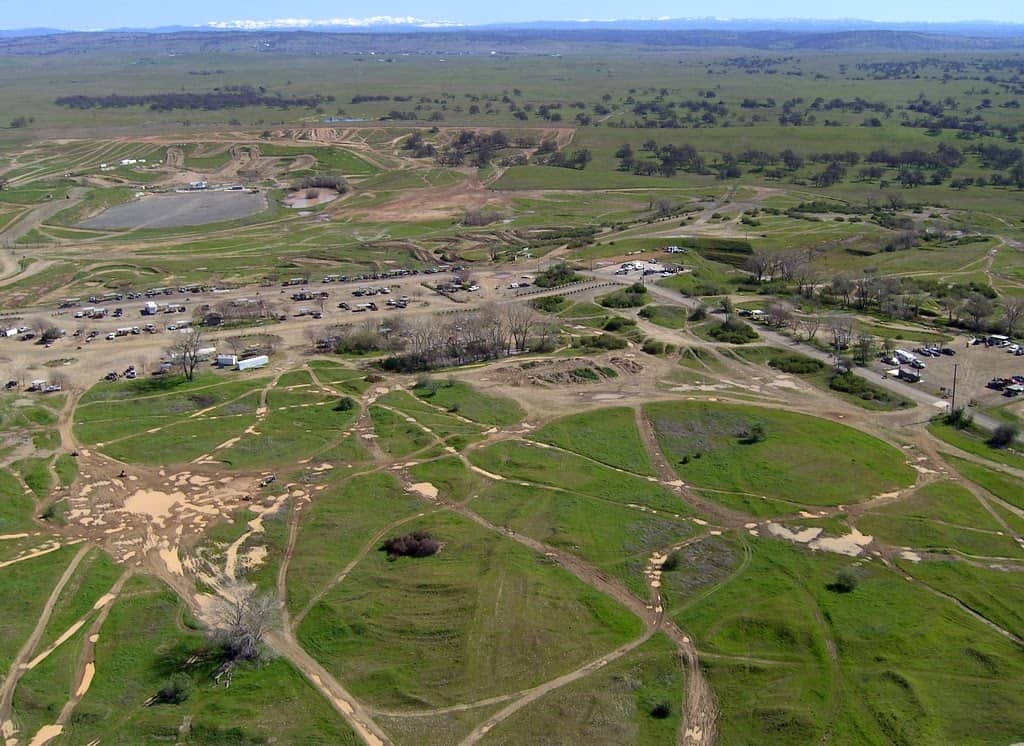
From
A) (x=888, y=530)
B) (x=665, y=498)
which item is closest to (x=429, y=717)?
(x=665, y=498)

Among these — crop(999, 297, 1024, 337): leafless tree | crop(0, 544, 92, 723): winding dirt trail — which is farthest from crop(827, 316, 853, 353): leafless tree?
crop(0, 544, 92, 723): winding dirt trail

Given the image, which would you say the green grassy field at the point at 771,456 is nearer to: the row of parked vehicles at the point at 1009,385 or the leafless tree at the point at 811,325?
the row of parked vehicles at the point at 1009,385

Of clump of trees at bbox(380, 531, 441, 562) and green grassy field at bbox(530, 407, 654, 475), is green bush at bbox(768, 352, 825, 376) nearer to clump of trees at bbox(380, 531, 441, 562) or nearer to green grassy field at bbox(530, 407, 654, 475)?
green grassy field at bbox(530, 407, 654, 475)

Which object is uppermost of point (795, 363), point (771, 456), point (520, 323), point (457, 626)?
point (520, 323)

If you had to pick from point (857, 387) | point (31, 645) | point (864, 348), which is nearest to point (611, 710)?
point (31, 645)

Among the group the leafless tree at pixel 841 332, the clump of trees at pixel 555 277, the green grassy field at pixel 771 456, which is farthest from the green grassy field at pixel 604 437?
the clump of trees at pixel 555 277

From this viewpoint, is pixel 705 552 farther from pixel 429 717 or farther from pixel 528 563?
pixel 429 717

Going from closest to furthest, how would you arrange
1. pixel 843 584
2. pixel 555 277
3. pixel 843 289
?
pixel 843 584
pixel 843 289
pixel 555 277

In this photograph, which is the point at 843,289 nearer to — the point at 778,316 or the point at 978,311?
the point at 778,316
